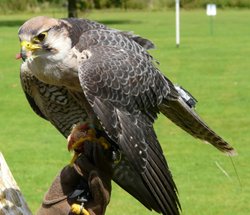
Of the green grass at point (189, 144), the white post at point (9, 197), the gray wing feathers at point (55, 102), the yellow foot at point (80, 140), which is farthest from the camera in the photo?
the green grass at point (189, 144)

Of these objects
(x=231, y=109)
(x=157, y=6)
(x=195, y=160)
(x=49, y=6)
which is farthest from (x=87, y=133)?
(x=157, y=6)

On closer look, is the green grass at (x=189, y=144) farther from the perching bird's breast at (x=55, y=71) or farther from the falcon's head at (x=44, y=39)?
the falcon's head at (x=44, y=39)

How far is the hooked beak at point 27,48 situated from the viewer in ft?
13.7

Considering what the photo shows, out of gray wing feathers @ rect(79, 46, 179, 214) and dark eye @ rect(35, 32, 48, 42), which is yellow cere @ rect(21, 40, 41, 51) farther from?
gray wing feathers @ rect(79, 46, 179, 214)

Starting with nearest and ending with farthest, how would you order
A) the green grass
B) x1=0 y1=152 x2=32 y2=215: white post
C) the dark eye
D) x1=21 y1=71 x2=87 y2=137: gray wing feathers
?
x1=0 y1=152 x2=32 y2=215: white post
the dark eye
x1=21 y1=71 x2=87 y2=137: gray wing feathers
the green grass

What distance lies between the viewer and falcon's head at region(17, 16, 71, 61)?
421cm

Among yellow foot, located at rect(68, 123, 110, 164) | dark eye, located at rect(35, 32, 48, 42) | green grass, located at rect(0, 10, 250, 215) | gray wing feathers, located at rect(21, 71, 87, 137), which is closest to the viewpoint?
dark eye, located at rect(35, 32, 48, 42)

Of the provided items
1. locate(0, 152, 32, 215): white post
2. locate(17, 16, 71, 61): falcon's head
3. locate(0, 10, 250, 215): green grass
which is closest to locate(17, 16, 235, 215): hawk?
locate(17, 16, 71, 61): falcon's head

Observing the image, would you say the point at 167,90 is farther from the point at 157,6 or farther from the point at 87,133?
the point at 157,6

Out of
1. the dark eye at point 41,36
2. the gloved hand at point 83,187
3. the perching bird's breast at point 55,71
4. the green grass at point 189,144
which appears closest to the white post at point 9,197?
the gloved hand at point 83,187

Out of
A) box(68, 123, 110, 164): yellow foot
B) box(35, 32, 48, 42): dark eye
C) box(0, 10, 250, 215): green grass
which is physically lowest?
box(0, 10, 250, 215): green grass

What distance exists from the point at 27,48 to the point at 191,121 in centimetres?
136

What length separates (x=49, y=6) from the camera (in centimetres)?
6406

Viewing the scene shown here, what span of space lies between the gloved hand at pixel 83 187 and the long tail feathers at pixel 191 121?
83cm
